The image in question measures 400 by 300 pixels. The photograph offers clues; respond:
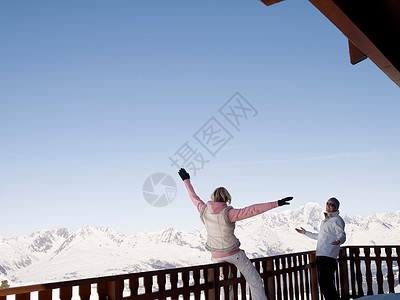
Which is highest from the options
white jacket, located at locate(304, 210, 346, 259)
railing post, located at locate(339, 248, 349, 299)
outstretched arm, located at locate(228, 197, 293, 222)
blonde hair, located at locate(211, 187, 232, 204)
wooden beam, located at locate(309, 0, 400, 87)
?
wooden beam, located at locate(309, 0, 400, 87)

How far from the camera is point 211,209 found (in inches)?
164

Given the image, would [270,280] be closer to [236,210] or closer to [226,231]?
[226,231]

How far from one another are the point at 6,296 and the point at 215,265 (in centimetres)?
226

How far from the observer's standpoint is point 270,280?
5.27 meters

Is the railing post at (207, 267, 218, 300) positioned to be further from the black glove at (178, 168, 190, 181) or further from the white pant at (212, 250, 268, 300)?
the black glove at (178, 168, 190, 181)

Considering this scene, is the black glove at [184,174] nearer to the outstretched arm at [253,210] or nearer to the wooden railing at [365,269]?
the outstretched arm at [253,210]

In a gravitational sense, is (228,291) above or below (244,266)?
below

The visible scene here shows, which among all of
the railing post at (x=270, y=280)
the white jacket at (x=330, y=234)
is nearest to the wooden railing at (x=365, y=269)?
the white jacket at (x=330, y=234)

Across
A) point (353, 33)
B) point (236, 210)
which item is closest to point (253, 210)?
point (236, 210)

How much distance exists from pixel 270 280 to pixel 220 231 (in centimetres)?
155

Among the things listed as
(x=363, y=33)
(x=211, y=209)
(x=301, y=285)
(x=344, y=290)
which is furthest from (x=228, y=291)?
(x=344, y=290)

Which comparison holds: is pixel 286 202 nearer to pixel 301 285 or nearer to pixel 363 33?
pixel 363 33

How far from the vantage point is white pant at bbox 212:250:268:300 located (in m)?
4.28

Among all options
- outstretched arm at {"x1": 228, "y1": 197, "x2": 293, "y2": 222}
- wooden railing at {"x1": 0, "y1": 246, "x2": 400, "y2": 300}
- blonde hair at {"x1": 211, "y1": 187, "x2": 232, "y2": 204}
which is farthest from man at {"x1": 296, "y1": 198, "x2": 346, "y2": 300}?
blonde hair at {"x1": 211, "y1": 187, "x2": 232, "y2": 204}
